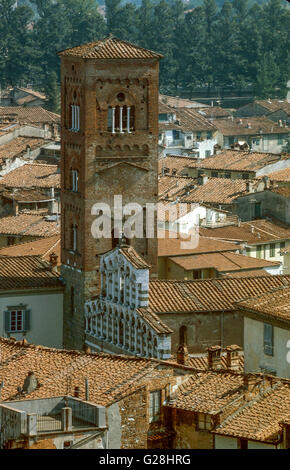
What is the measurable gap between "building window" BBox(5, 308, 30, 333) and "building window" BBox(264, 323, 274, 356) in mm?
9282

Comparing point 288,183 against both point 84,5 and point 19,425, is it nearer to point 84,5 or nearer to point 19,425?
point 19,425

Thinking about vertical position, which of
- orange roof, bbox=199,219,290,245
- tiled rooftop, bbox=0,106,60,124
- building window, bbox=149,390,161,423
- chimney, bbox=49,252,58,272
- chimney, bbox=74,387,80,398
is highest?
chimney, bbox=74,387,80,398

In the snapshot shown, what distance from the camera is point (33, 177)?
229ft

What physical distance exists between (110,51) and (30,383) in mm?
16248

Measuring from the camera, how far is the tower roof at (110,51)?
1716 inches

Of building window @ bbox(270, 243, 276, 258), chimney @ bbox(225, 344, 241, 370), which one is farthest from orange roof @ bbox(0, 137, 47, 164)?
chimney @ bbox(225, 344, 241, 370)

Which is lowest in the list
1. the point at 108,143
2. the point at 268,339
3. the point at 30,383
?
the point at 268,339

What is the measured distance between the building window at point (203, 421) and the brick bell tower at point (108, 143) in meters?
16.0

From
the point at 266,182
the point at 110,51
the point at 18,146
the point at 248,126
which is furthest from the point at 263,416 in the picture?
the point at 248,126

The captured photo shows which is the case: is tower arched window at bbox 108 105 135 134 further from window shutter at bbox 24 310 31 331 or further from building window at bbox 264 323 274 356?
building window at bbox 264 323 274 356

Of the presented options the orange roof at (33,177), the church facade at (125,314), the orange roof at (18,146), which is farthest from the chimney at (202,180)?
the church facade at (125,314)

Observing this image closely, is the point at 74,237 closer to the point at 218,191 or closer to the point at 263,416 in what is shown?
the point at 263,416

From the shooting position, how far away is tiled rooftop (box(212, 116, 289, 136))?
100938mm
